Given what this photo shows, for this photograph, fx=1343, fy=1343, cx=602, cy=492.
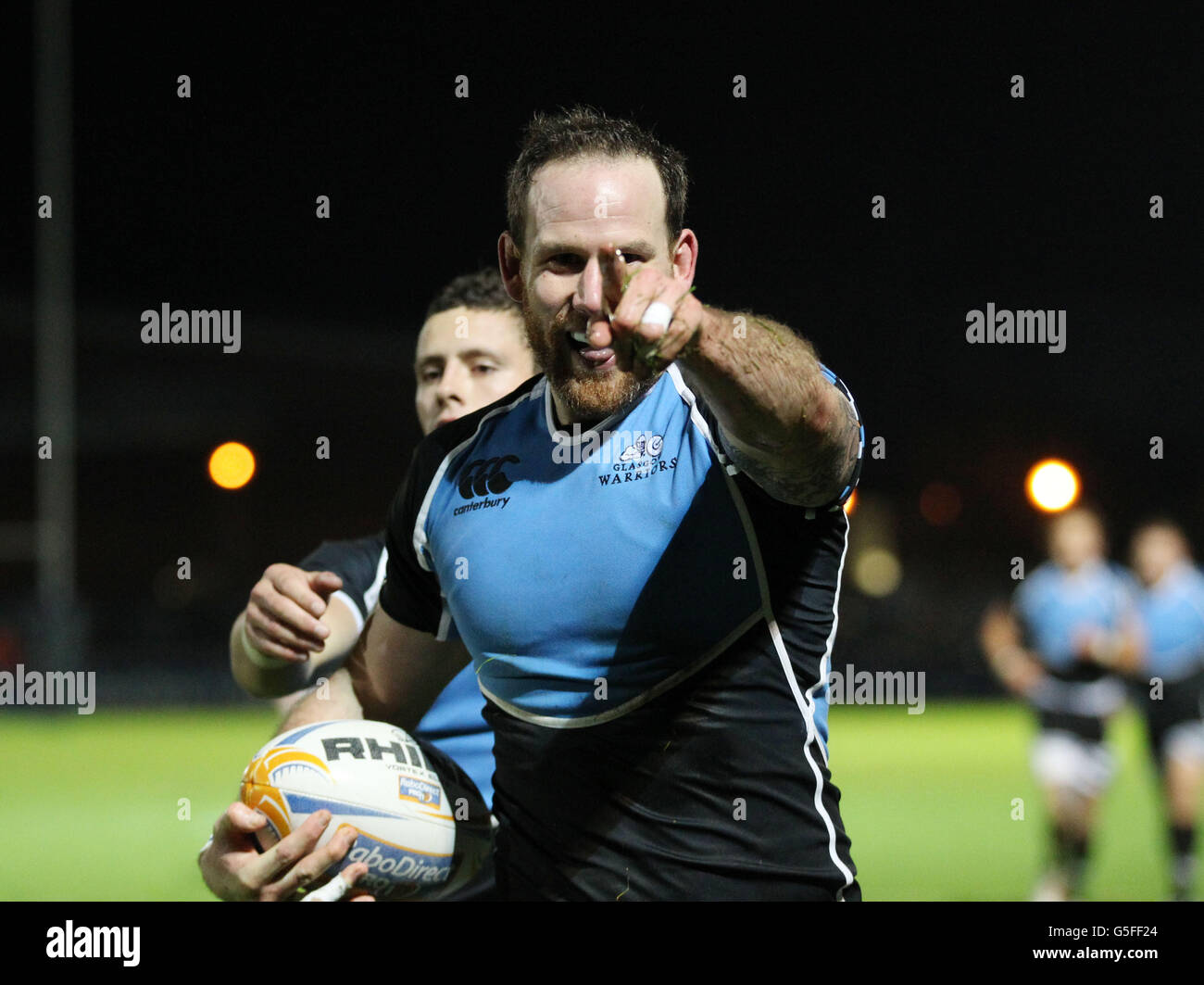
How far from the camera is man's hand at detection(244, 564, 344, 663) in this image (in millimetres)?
3141

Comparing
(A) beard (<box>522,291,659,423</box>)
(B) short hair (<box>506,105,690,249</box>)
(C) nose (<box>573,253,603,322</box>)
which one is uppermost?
(B) short hair (<box>506,105,690,249</box>)

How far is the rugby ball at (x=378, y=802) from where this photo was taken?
299cm

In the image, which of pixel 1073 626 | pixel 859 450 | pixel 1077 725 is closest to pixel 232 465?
pixel 1073 626

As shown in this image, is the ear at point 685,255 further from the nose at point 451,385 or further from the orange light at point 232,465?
the orange light at point 232,465

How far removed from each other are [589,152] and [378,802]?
1509 mm

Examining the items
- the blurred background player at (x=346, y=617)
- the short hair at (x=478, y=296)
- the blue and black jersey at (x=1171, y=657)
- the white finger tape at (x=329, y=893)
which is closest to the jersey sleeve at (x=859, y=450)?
the blurred background player at (x=346, y=617)

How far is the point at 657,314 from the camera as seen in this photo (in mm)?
2027

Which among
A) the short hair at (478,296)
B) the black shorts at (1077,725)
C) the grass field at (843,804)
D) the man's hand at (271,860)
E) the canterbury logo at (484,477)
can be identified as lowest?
the grass field at (843,804)

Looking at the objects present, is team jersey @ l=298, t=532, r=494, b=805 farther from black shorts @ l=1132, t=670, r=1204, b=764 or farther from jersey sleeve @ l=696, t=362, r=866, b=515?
black shorts @ l=1132, t=670, r=1204, b=764

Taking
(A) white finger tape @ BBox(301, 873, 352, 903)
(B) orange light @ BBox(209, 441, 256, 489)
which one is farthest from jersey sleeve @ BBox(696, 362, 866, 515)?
(B) orange light @ BBox(209, 441, 256, 489)

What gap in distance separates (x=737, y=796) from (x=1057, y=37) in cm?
1235

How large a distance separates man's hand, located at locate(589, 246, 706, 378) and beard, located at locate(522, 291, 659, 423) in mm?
587

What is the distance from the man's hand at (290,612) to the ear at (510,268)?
0.79 meters

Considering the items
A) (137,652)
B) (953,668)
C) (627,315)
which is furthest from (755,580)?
(953,668)
